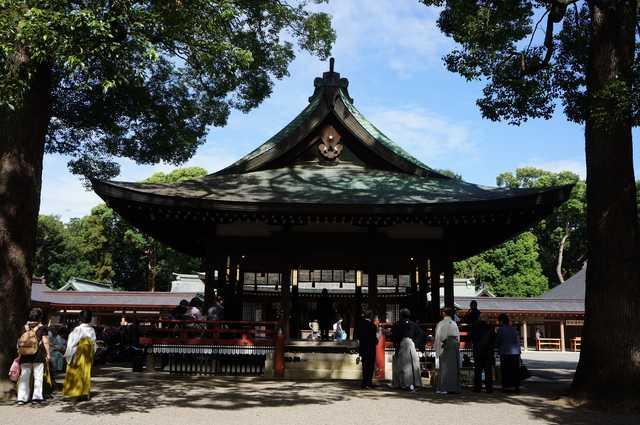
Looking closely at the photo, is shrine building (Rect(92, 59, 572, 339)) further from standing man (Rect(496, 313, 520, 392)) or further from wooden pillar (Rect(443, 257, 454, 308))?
standing man (Rect(496, 313, 520, 392))

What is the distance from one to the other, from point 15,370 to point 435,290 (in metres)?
10.8

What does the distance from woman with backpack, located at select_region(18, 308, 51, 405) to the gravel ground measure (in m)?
0.28

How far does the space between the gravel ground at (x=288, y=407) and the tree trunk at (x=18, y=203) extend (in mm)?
1414

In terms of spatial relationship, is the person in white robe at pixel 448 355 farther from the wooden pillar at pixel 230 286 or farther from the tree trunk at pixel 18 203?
the tree trunk at pixel 18 203

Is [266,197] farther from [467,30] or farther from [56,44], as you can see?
[56,44]

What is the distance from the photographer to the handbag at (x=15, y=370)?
8.70 m

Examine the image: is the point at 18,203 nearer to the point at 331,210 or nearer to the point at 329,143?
the point at 331,210

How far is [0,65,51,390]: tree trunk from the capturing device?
9.07 meters

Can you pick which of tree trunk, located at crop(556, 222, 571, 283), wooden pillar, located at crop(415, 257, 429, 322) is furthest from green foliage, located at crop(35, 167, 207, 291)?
tree trunk, located at crop(556, 222, 571, 283)

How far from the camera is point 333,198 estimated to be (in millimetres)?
13641

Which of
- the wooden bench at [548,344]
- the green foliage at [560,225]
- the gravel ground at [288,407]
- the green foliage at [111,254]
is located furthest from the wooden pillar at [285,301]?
the green foliage at [560,225]

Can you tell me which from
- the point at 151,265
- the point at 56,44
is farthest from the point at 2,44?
the point at 151,265

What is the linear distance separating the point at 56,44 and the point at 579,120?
35.0ft

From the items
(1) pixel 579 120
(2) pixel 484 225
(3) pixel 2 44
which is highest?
(1) pixel 579 120
